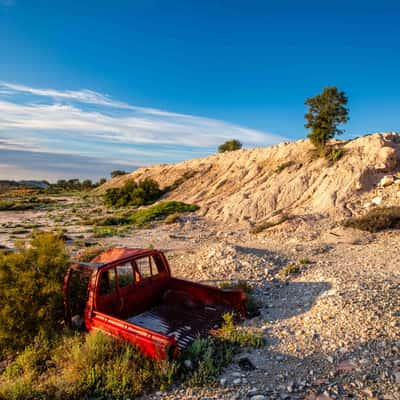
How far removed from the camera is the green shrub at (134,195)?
3012 centimetres

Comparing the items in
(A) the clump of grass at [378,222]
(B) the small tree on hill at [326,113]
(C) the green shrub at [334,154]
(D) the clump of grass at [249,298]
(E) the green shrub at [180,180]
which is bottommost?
(D) the clump of grass at [249,298]

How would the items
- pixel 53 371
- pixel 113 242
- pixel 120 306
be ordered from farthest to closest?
pixel 113 242 → pixel 120 306 → pixel 53 371

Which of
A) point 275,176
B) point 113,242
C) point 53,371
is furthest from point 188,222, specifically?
point 53,371

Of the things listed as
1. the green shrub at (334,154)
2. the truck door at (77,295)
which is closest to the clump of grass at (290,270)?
the truck door at (77,295)

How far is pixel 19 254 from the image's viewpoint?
6.50 metres

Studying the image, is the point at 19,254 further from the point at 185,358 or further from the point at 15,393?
the point at 185,358

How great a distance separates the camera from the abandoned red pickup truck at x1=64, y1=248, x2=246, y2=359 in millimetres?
5430

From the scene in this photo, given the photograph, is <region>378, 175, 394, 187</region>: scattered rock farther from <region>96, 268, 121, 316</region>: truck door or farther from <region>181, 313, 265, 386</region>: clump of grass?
<region>96, 268, 121, 316</region>: truck door

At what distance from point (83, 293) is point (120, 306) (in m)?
1.14

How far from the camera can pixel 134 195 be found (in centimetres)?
3039

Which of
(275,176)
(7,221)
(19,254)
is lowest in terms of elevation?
(7,221)

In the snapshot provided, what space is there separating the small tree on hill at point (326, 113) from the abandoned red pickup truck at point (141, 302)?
17582 millimetres

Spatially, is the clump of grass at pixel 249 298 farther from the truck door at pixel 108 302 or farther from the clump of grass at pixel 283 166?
the clump of grass at pixel 283 166

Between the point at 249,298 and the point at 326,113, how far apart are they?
17000mm
